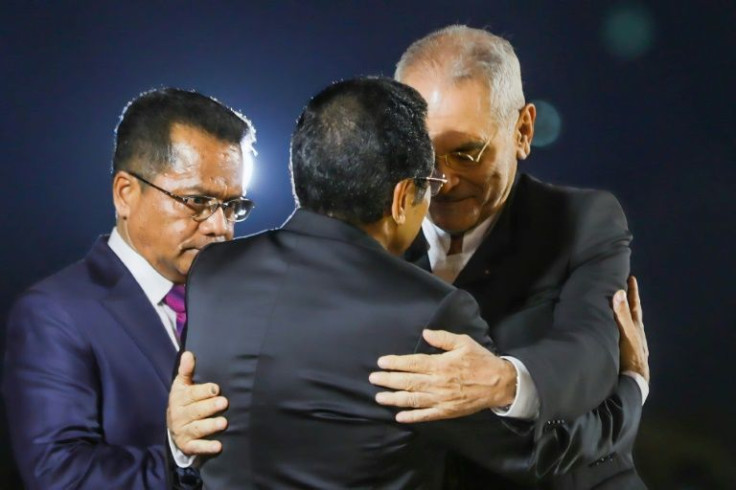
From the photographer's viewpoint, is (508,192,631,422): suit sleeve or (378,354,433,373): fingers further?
(508,192,631,422): suit sleeve

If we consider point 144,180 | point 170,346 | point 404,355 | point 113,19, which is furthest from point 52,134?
point 404,355

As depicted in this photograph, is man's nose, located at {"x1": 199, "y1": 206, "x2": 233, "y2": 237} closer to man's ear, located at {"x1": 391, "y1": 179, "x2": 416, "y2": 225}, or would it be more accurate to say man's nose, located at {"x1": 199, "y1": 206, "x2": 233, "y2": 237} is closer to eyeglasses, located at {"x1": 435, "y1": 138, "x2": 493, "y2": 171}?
eyeglasses, located at {"x1": 435, "y1": 138, "x2": 493, "y2": 171}

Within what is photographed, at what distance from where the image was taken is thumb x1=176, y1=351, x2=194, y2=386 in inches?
61.5

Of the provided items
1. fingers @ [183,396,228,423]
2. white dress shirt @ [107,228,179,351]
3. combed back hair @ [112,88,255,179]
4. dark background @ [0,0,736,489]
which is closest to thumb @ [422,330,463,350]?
fingers @ [183,396,228,423]

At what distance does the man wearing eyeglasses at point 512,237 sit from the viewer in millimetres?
1758

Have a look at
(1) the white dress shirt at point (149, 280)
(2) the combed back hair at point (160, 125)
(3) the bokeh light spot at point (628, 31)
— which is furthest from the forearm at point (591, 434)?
(3) the bokeh light spot at point (628, 31)

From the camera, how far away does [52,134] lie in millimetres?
3383

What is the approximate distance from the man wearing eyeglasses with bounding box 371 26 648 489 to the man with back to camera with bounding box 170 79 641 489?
0.24 m

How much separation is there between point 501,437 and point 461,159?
0.59 metres

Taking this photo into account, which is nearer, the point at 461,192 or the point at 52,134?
the point at 461,192

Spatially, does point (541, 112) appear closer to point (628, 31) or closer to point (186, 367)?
point (628, 31)

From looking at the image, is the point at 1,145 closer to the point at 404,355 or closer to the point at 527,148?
the point at 527,148

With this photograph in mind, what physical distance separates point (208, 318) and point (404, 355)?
1.01 ft

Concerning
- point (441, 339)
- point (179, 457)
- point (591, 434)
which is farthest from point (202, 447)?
point (591, 434)
